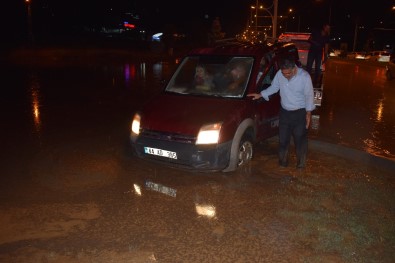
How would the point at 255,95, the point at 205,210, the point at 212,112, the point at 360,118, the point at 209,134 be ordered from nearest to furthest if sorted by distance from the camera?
the point at 205,210, the point at 209,134, the point at 212,112, the point at 255,95, the point at 360,118

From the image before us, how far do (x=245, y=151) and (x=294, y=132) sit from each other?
870 mm

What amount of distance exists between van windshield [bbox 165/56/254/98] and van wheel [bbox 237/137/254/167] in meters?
0.76

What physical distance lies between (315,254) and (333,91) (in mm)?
12800

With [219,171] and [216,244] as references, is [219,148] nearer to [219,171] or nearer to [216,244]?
[219,171]

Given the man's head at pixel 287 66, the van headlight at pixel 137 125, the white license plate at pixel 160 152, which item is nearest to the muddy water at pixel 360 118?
the man's head at pixel 287 66

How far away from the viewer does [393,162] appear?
6.60m

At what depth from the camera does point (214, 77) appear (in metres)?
6.86

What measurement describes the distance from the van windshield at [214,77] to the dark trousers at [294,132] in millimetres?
849

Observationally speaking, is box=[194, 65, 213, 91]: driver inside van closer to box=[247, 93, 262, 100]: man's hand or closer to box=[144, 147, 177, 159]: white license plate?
box=[247, 93, 262, 100]: man's hand

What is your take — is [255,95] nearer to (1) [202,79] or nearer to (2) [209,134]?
(1) [202,79]

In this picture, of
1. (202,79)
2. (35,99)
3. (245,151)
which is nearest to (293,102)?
(245,151)

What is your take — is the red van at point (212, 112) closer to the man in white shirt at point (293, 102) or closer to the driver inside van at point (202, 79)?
the driver inside van at point (202, 79)

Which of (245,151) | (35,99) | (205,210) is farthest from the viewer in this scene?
(35,99)

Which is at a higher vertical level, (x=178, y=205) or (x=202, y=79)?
(x=202, y=79)
